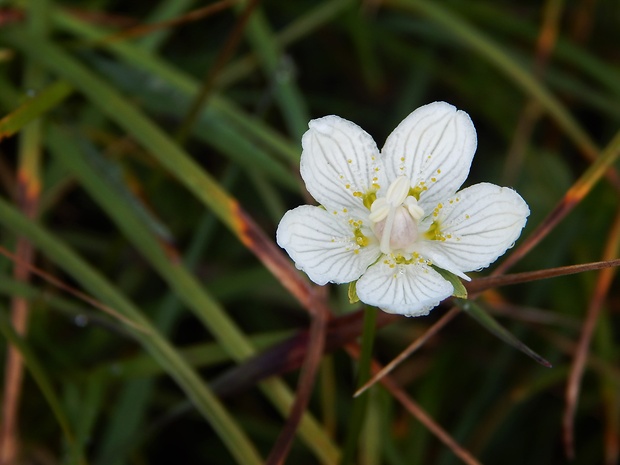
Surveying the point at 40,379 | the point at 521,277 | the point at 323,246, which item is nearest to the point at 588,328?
the point at 521,277

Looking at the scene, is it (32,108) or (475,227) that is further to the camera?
(32,108)

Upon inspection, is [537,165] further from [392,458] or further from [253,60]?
[392,458]

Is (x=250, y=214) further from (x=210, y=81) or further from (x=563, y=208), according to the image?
(x=563, y=208)

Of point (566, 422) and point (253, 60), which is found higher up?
point (253, 60)

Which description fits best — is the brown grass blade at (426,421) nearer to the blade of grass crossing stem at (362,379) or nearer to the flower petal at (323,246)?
the blade of grass crossing stem at (362,379)

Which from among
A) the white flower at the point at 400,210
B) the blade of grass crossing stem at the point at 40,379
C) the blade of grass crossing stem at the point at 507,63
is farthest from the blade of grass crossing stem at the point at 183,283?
the blade of grass crossing stem at the point at 507,63

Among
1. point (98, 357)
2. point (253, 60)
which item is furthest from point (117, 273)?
point (253, 60)
